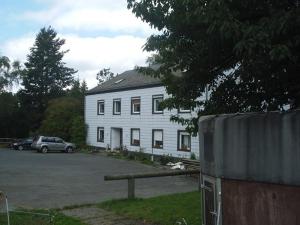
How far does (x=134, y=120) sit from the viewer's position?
43625 millimetres

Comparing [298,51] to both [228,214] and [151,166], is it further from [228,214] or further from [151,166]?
[151,166]

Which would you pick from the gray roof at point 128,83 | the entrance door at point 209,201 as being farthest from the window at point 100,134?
the entrance door at point 209,201

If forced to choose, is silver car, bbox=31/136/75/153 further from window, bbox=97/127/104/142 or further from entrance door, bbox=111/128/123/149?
entrance door, bbox=111/128/123/149

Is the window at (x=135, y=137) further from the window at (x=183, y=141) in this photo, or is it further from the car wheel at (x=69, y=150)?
the car wheel at (x=69, y=150)

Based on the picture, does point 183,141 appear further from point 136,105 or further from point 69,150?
point 69,150

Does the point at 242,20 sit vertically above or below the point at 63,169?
above

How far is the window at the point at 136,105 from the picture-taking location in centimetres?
4303

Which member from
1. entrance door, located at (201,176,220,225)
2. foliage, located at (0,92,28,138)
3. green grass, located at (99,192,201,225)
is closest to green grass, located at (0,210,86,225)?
green grass, located at (99,192,201,225)

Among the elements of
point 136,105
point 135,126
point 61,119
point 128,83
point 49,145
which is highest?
point 128,83

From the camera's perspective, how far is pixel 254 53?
7.50 m

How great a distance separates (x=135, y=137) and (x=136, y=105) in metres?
2.65

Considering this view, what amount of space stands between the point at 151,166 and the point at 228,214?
27193 mm

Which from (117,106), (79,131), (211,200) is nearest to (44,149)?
(79,131)

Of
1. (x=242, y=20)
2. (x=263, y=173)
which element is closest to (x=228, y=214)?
(x=263, y=173)
